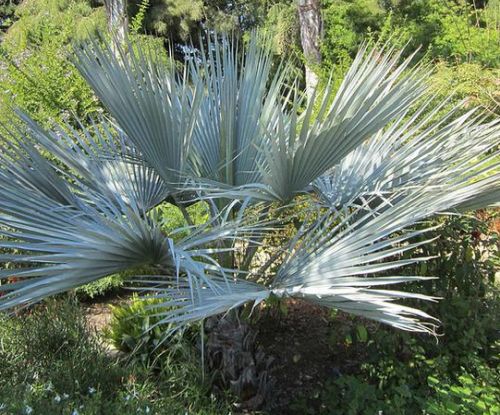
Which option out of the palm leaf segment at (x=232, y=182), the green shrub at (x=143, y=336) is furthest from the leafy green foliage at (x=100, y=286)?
the palm leaf segment at (x=232, y=182)

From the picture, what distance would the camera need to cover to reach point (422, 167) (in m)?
2.76

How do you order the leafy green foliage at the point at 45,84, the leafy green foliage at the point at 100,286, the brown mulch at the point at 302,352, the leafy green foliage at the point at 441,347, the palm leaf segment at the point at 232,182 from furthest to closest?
the leafy green foliage at the point at 45,84 → the leafy green foliage at the point at 100,286 → the brown mulch at the point at 302,352 → the leafy green foliage at the point at 441,347 → the palm leaf segment at the point at 232,182

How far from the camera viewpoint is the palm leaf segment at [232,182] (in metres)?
2.07

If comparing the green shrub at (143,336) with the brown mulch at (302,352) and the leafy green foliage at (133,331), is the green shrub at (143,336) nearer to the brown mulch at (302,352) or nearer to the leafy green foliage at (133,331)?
the leafy green foliage at (133,331)

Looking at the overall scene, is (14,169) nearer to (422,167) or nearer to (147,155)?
(147,155)

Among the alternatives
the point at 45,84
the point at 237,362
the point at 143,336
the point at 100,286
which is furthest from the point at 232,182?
the point at 45,84

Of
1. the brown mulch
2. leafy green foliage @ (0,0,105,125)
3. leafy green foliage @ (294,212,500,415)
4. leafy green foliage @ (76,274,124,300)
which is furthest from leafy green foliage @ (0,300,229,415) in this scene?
leafy green foliage @ (0,0,105,125)

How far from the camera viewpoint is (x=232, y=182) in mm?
2938

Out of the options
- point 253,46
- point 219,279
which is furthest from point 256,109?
point 219,279

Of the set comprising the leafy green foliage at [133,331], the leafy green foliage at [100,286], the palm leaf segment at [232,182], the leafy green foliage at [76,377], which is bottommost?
the leafy green foliage at [76,377]

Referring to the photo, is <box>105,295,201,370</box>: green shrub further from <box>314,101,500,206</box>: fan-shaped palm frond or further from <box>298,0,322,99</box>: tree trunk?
<box>298,0,322,99</box>: tree trunk

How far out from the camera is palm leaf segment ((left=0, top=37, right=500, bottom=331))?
2.07 meters

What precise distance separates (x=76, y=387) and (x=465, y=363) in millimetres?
2248

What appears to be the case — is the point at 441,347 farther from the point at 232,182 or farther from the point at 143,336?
the point at 143,336
